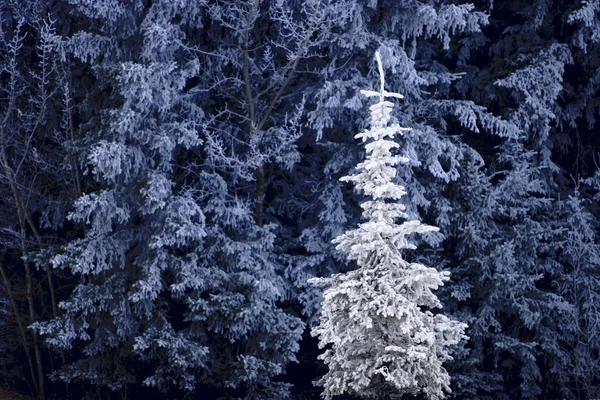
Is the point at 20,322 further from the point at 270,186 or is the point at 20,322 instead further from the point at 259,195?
the point at 270,186

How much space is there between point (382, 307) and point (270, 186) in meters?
4.54

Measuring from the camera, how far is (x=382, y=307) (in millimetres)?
5230

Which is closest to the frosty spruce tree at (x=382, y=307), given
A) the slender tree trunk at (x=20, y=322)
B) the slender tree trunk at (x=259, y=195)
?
the slender tree trunk at (x=259, y=195)

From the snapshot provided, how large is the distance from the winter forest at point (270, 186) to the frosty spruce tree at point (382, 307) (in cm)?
187

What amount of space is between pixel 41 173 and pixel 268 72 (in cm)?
331

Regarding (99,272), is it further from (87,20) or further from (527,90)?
(527,90)

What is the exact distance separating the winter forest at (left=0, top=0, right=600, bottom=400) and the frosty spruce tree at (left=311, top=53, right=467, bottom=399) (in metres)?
1.87

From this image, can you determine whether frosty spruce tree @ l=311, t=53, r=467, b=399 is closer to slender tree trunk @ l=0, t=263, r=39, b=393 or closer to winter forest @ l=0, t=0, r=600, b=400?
winter forest @ l=0, t=0, r=600, b=400

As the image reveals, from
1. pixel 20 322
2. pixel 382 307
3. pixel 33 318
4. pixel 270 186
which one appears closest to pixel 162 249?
pixel 270 186

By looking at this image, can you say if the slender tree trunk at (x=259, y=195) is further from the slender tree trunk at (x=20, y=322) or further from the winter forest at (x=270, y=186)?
the slender tree trunk at (x=20, y=322)

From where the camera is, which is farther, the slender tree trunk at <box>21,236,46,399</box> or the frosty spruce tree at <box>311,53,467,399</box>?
the slender tree trunk at <box>21,236,46,399</box>

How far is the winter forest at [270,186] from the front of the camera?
314 inches

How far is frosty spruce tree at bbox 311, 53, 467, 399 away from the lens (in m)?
5.23

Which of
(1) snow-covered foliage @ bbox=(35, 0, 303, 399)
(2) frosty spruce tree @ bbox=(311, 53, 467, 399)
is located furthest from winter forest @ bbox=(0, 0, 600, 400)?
(2) frosty spruce tree @ bbox=(311, 53, 467, 399)
